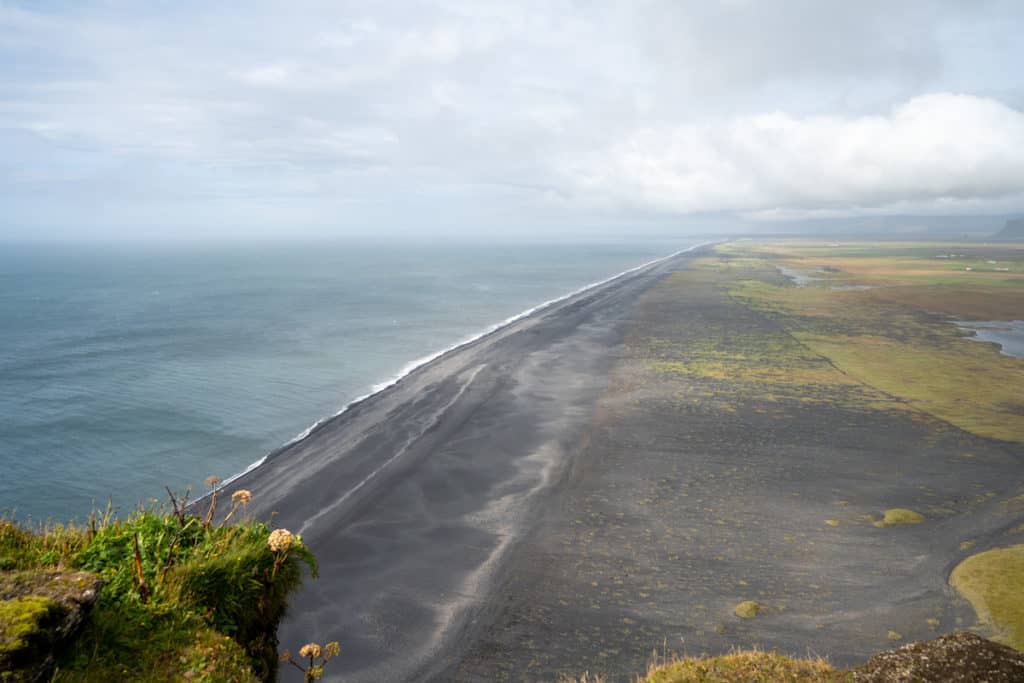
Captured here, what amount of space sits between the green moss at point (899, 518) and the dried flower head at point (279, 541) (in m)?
26.1

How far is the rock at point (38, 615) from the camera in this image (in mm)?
5832

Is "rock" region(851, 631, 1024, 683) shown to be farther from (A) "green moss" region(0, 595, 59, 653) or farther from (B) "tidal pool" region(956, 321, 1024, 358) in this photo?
(B) "tidal pool" region(956, 321, 1024, 358)

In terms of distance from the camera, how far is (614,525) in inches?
995

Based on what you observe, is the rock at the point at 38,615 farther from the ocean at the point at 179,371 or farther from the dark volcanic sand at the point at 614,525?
the ocean at the point at 179,371

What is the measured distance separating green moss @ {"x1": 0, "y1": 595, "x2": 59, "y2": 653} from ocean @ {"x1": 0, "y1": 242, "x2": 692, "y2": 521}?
69.4 feet

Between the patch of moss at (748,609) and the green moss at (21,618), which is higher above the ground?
the green moss at (21,618)

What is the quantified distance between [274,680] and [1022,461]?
40.7m

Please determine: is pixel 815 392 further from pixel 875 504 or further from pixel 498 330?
pixel 498 330

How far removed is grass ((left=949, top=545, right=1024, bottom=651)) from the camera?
57.9 feet

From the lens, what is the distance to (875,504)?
89.0 ft

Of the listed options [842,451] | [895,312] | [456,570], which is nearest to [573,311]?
[895,312]

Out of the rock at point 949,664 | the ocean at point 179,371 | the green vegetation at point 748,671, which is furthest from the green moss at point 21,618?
the ocean at point 179,371

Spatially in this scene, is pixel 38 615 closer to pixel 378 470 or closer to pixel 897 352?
pixel 378 470

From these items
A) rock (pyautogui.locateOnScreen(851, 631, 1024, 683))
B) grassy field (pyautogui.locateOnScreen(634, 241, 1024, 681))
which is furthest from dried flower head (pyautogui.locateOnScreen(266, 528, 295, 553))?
rock (pyautogui.locateOnScreen(851, 631, 1024, 683))
